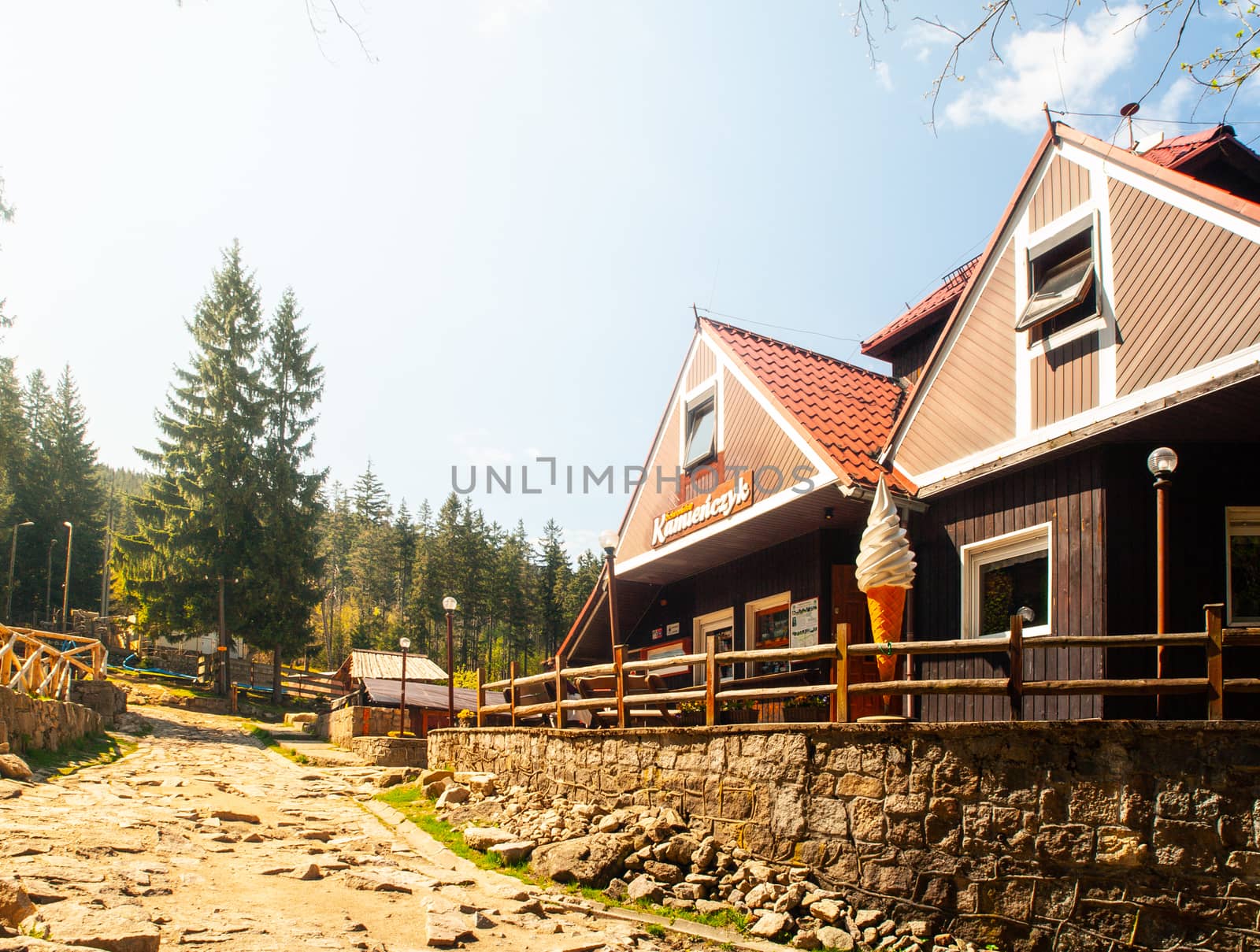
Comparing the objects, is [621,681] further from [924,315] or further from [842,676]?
[924,315]

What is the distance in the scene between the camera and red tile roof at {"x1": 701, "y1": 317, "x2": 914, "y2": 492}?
13.2 m

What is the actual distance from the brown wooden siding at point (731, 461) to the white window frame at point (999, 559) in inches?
92.3

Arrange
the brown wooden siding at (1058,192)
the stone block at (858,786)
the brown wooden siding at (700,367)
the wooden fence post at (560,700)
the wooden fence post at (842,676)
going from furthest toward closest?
1. the brown wooden siding at (700,367)
2. the wooden fence post at (560,700)
3. the brown wooden siding at (1058,192)
4. the wooden fence post at (842,676)
5. the stone block at (858,786)

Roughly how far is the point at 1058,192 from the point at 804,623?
663 cm

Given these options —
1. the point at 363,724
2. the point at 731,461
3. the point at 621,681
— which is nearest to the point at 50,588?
the point at 363,724

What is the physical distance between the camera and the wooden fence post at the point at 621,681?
40.6ft

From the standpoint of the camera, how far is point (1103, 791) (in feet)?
25.4

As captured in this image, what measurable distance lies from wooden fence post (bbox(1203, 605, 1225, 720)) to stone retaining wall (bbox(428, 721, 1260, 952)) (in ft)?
0.80

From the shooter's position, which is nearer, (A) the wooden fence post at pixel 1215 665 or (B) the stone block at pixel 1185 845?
(B) the stone block at pixel 1185 845

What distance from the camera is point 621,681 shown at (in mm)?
12617

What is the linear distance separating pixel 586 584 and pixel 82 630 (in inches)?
1267

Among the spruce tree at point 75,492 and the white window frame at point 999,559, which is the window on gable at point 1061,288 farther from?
the spruce tree at point 75,492

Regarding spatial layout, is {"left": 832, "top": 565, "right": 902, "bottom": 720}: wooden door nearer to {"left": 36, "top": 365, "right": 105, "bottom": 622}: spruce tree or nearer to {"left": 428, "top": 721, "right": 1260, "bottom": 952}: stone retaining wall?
{"left": 428, "top": 721, "right": 1260, "bottom": 952}: stone retaining wall

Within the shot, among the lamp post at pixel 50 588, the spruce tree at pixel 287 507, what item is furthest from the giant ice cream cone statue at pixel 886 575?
the lamp post at pixel 50 588
